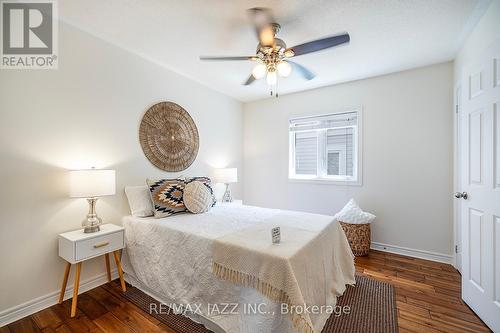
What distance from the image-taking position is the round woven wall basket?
8.93 ft

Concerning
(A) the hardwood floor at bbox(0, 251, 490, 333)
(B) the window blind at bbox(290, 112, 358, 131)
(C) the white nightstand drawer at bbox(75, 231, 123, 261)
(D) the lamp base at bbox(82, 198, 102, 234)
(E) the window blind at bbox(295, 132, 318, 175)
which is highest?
(B) the window blind at bbox(290, 112, 358, 131)

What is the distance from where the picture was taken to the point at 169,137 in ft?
9.66

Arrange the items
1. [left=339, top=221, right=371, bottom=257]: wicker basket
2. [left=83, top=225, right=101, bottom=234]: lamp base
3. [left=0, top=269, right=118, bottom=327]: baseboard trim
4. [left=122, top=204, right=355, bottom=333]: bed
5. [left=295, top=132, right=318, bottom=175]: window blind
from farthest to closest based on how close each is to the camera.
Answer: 1. [left=295, top=132, right=318, bottom=175]: window blind
2. [left=339, top=221, right=371, bottom=257]: wicker basket
3. [left=83, top=225, right=101, bottom=234]: lamp base
4. [left=0, top=269, right=118, bottom=327]: baseboard trim
5. [left=122, top=204, right=355, bottom=333]: bed

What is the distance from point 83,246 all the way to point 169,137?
5.12 ft

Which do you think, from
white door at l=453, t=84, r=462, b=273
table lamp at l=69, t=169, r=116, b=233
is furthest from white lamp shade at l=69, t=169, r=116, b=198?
white door at l=453, t=84, r=462, b=273

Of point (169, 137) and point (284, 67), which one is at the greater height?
point (284, 67)

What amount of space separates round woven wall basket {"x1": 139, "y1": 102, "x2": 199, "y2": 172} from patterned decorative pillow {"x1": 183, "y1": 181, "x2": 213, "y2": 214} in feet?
1.99

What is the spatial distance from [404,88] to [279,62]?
209 centimetres

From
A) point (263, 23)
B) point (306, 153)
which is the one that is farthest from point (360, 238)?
point (263, 23)

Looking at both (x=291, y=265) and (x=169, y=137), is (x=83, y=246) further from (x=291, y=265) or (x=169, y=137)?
(x=291, y=265)

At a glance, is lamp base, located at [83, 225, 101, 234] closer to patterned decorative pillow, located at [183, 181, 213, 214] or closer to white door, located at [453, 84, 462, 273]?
patterned decorative pillow, located at [183, 181, 213, 214]

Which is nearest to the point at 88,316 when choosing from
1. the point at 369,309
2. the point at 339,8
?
the point at 369,309

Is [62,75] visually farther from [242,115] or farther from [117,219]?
[242,115]

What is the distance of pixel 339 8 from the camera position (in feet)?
5.87
